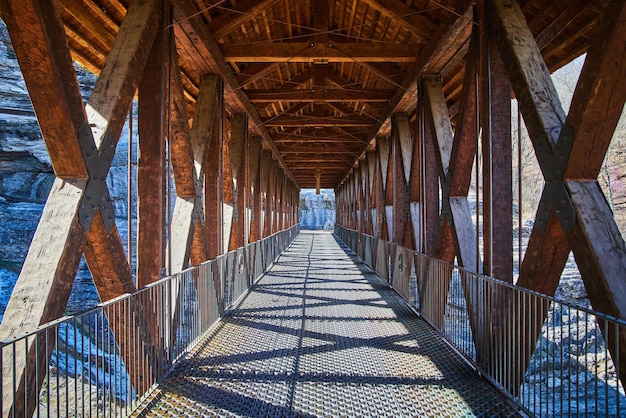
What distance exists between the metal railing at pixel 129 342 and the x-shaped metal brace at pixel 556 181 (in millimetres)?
3089

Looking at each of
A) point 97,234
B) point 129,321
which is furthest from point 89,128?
point 129,321

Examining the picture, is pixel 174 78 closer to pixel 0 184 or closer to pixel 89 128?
pixel 89 128

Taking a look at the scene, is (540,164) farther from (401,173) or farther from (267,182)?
(267,182)

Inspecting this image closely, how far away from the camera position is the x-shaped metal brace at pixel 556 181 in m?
3.16

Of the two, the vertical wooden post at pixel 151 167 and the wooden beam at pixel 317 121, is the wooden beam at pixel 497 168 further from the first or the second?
the wooden beam at pixel 317 121

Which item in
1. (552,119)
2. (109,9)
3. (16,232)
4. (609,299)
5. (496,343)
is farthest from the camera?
(16,232)

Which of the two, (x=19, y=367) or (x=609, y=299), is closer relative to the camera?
(x=19, y=367)

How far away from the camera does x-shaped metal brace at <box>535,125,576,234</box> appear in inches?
124

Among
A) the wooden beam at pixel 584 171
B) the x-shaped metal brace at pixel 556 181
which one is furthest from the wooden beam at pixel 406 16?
the x-shaped metal brace at pixel 556 181

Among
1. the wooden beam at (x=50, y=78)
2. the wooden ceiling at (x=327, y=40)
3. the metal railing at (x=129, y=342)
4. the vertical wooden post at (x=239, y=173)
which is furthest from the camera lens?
the vertical wooden post at (x=239, y=173)

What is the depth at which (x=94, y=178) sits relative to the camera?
128 inches

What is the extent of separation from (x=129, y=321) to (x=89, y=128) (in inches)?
55.3

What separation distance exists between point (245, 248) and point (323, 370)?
4585mm

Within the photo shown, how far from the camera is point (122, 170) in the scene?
1040 inches
